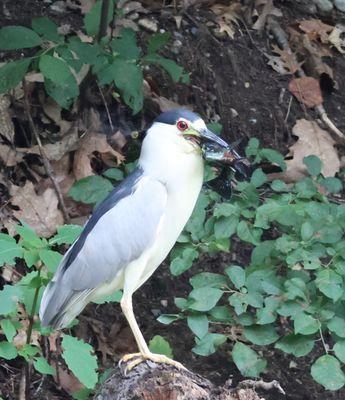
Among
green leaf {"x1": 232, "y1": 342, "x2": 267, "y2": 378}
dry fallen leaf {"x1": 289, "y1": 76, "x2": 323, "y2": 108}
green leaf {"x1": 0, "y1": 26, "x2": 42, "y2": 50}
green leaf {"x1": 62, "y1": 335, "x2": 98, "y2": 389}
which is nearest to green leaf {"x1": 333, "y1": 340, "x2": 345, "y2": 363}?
green leaf {"x1": 232, "y1": 342, "x2": 267, "y2": 378}

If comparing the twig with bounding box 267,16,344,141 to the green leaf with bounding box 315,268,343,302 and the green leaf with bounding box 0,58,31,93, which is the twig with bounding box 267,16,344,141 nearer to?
the green leaf with bounding box 0,58,31,93

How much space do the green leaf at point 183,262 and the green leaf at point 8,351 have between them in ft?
3.02

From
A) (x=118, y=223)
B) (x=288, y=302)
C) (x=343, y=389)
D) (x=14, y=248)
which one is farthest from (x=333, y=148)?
(x=14, y=248)

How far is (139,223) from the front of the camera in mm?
4543

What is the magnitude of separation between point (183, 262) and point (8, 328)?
1002mm

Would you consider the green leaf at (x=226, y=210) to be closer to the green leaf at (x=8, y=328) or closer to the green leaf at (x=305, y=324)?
the green leaf at (x=305, y=324)

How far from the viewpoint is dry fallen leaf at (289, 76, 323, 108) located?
7.37 m

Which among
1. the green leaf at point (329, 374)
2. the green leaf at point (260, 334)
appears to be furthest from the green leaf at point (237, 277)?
the green leaf at point (329, 374)

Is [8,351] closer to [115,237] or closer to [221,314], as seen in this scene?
[115,237]

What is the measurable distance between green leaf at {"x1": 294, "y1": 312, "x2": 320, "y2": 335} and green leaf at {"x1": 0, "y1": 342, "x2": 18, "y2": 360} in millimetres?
1256

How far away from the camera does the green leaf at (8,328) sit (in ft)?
15.1

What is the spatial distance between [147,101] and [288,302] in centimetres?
218

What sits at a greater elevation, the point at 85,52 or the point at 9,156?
the point at 85,52

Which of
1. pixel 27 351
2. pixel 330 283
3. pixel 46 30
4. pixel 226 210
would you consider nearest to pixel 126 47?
pixel 46 30
